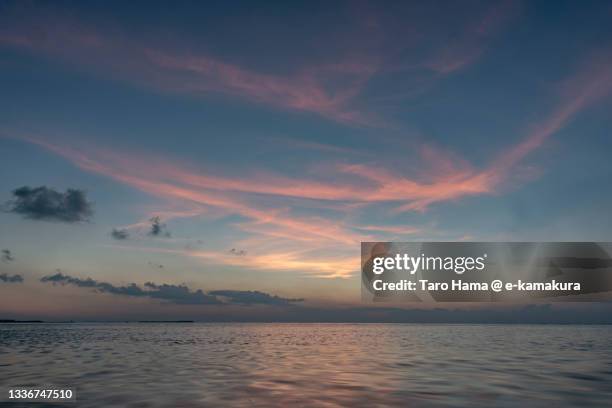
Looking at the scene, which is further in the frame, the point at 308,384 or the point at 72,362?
the point at 72,362

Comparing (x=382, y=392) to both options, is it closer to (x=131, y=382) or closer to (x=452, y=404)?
(x=452, y=404)

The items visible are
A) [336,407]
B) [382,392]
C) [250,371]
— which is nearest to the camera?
[336,407]

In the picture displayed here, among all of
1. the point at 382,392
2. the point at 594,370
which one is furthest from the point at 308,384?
the point at 594,370

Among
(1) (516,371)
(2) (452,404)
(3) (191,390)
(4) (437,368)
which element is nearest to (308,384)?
(3) (191,390)

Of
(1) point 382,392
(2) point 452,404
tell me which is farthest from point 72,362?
(2) point 452,404

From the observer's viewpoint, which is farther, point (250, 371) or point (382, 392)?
point (250, 371)

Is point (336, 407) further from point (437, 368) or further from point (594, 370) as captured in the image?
point (594, 370)

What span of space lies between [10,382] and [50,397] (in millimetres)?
6668

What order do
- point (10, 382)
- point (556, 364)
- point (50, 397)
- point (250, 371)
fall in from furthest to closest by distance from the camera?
point (556, 364) → point (250, 371) → point (10, 382) → point (50, 397)

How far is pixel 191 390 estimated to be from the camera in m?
24.8

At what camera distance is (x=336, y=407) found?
2058cm

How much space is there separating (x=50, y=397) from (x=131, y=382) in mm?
5539

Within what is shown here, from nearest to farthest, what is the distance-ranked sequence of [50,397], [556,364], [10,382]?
[50,397], [10,382], [556,364]

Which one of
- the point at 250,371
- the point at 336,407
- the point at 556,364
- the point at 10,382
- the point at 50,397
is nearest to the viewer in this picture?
the point at 336,407
